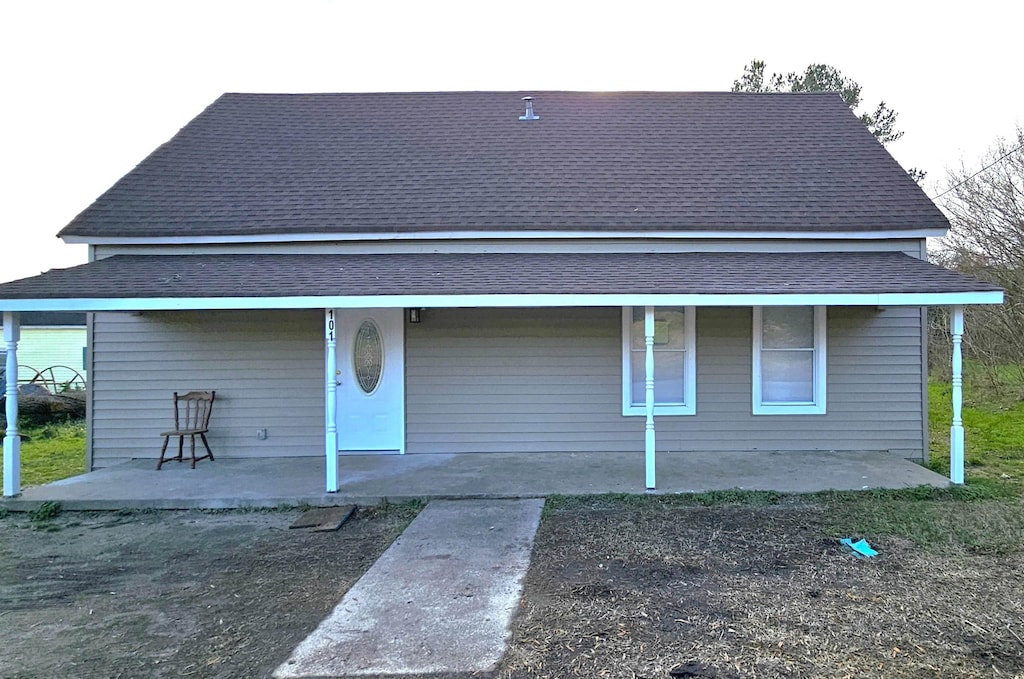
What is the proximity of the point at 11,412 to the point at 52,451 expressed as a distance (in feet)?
15.5

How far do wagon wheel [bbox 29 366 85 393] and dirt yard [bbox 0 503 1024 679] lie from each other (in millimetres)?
13420

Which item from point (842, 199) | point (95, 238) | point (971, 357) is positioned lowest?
point (971, 357)

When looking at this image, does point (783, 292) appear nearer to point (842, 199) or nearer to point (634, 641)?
point (842, 199)

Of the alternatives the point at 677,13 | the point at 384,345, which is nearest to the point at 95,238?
Answer: the point at 384,345

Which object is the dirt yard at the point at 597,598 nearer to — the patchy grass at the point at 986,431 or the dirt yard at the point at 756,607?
the dirt yard at the point at 756,607

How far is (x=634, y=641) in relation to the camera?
3.44m

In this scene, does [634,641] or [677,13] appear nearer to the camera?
[634,641]

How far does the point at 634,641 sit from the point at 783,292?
4.14m

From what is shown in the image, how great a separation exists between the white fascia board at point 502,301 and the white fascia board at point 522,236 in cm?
199

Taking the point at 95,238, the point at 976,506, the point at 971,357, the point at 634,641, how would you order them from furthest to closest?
1. the point at 971,357
2. the point at 95,238
3. the point at 976,506
4. the point at 634,641

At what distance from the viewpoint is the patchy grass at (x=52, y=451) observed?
8352 millimetres

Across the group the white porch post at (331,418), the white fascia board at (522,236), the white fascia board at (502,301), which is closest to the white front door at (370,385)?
the white fascia board at (522,236)

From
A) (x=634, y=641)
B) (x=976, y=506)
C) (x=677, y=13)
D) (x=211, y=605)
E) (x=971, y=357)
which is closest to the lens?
(x=634, y=641)

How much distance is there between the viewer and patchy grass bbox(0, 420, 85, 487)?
27.4 feet
